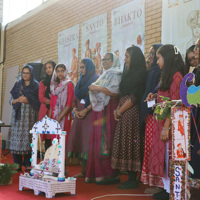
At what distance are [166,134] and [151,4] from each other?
3.41 metres

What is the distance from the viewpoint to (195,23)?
190 inches

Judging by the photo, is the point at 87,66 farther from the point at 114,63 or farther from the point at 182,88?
the point at 182,88

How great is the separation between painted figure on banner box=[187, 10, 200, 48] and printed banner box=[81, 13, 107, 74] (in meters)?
2.13

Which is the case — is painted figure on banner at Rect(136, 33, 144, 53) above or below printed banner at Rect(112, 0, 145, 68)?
below

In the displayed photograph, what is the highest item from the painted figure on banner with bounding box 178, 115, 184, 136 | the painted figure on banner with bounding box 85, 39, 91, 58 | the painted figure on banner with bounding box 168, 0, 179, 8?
the painted figure on banner with bounding box 168, 0, 179, 8

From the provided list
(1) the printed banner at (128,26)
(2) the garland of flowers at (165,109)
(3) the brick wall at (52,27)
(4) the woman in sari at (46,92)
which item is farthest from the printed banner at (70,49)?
(2) the garland of flowers at (165,109)

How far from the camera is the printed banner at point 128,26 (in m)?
5.88

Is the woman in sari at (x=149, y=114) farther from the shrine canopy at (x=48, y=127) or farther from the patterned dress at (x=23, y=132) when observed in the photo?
the patterned dress at (x=23, y=132)

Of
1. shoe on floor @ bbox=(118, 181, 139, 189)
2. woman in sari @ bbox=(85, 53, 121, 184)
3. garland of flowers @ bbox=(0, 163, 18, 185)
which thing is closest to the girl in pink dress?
woman in sari @ bbox=(85, 53, 121, 184)

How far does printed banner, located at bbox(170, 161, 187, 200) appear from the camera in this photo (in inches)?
89.0

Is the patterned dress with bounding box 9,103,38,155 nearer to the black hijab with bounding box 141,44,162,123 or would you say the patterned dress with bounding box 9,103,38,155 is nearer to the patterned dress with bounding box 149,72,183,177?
the black hijab with bounding box 141,44,162,123

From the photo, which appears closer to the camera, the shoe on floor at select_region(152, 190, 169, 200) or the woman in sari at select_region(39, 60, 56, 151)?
the shoe on floor at select_region(152, 190, 169, 200)

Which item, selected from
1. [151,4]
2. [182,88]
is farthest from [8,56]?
[182,88]

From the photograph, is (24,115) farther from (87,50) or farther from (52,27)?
(52,27)
